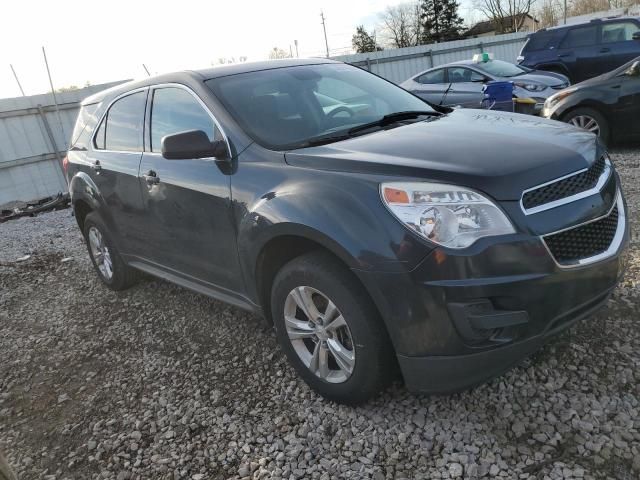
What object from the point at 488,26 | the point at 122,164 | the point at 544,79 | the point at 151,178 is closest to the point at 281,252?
the point at 151,178

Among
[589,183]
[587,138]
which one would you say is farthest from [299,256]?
[587,138]

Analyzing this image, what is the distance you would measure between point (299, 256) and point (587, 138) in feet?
5.20

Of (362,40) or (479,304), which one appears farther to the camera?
(362,40)

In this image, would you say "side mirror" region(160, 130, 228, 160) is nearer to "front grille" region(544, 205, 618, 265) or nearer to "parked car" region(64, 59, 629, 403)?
"parked car" region(64, 59, 629, 403)

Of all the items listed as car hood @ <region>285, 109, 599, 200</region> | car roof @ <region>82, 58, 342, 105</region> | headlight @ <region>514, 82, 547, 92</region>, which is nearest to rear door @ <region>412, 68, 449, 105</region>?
headlight @ <region>514, 82, 547, 92</region>

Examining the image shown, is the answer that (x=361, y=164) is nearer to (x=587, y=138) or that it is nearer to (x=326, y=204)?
(x=326, y=204)

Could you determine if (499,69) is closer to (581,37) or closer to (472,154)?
(581,37)

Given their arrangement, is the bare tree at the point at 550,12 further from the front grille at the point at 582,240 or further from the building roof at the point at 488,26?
the front grille at the point at 582,240

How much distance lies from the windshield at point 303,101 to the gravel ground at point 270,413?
56.5 inches

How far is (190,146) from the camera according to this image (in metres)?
2.84

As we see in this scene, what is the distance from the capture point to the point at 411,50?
19.1 meters

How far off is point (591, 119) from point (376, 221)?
6.21m

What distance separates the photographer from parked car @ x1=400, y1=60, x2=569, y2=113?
980cm

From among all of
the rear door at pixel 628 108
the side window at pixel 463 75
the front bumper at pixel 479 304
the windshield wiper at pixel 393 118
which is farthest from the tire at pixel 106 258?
the side window at pixel 463 75
